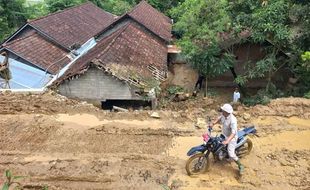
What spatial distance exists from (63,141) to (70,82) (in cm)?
457

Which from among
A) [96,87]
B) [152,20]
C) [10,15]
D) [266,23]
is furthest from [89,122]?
[10,15]

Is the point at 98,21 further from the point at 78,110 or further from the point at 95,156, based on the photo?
the point at 95,156

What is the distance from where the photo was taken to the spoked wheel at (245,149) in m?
8.35

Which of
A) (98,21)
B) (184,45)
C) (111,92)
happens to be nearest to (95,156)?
(111,92)

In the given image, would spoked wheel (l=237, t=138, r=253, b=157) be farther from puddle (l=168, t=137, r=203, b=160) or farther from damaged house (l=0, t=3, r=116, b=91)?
damaged house (l=0, t=3, r=116, b=91)

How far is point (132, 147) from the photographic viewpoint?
9.16 m

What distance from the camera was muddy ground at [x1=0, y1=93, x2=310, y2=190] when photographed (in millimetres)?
7895

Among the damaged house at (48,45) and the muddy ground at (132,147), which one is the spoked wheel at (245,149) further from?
the damaged house at (48,45)

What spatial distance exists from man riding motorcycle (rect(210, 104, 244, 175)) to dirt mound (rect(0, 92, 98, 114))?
472 cm

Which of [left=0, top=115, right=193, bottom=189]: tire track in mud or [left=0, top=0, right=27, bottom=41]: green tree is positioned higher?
[left=0, top=0, right=27, bottom=41]: green tree

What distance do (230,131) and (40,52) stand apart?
12786 mm

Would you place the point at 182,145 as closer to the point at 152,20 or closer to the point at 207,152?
the point at 207,152

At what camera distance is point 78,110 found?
36.7 feet

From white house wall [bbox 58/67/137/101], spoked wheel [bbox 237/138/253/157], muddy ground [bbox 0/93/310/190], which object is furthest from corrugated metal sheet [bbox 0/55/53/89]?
spoked wheel [bbox 237/138/253/157]
